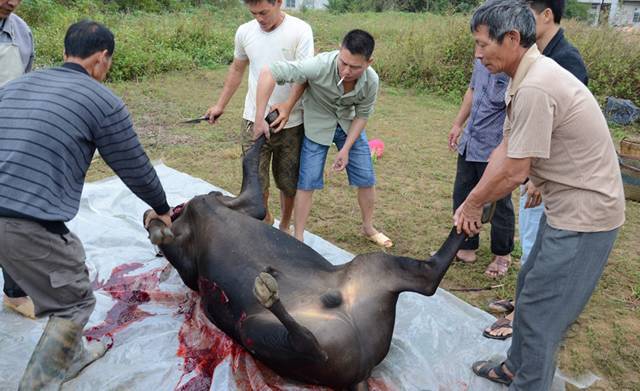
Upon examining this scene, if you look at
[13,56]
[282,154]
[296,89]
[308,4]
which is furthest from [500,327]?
[308,4]

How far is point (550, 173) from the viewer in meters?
2.43

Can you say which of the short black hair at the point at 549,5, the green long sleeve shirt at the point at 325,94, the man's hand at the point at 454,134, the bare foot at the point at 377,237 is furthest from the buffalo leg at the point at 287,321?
the man's hand at the point at 454,134

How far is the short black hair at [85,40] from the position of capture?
2709 mm

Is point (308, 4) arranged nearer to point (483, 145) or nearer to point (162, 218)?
point (483, 145)

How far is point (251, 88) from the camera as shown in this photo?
4.21 metres

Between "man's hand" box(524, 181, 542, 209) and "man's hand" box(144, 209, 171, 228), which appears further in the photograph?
"man's hand" box(144, 209, 171, 228)

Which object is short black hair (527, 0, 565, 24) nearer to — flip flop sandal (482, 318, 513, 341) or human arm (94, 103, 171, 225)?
flip flop sandal (482, 318, 513, 341)

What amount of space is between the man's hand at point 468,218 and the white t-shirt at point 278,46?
1.83m

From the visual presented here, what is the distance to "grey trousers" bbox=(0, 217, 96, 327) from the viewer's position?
2.57 meters

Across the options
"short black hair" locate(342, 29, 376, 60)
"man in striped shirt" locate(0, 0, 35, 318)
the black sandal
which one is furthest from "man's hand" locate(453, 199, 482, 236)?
"man in striped shirt" locate(0, 0, 35, 318)

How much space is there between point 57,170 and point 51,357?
3.16 ft

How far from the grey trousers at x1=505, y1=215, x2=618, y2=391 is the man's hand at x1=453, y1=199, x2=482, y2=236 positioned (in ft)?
1.04

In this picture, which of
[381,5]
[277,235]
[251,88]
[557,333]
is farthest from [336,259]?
[381,5]

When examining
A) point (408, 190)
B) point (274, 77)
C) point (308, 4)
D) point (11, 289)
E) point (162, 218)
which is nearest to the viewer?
point (162, 218)
